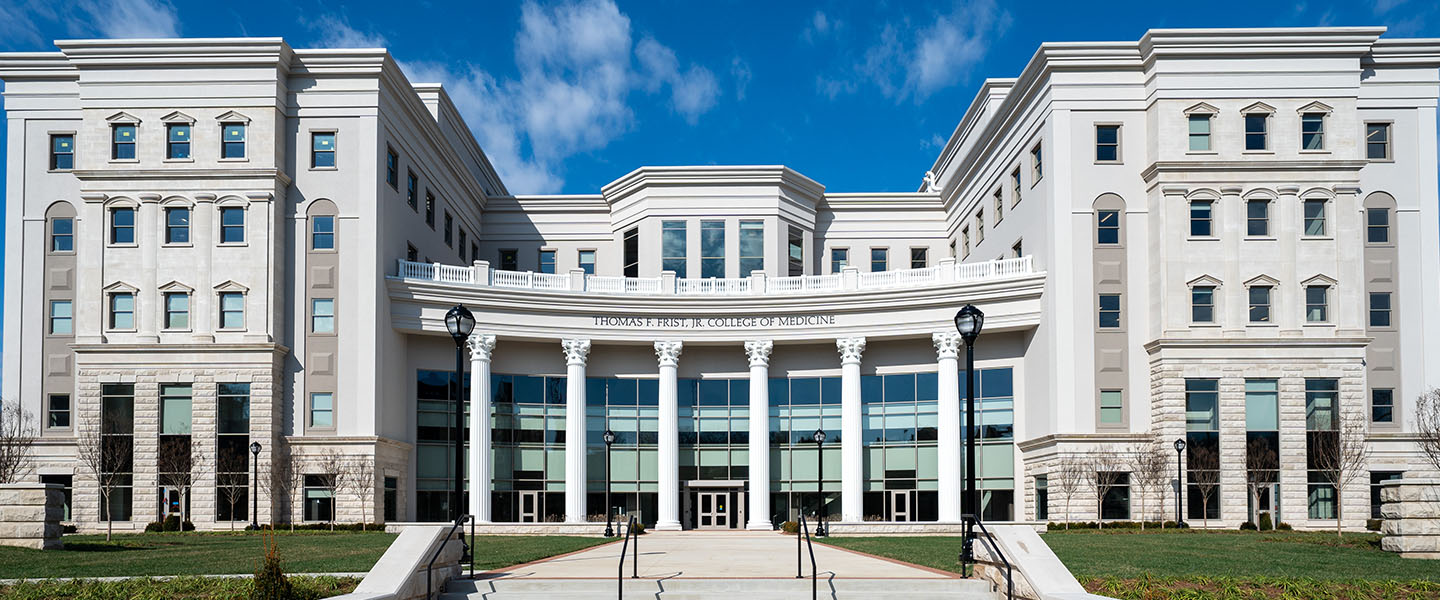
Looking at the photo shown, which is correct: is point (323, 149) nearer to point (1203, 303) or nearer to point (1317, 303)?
point (1203, 303)

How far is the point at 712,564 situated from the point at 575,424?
2830cm

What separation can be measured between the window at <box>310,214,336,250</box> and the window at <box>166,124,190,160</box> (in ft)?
18.6

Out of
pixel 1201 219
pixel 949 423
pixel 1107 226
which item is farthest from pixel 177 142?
pixel 1201 219

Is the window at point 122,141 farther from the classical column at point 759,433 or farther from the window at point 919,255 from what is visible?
the window at point 919,255

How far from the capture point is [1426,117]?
50.4 m

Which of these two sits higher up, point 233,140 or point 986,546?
point 233,140

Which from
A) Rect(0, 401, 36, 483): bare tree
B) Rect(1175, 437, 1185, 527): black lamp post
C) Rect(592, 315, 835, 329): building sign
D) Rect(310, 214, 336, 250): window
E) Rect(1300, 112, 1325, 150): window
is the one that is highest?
Rect(1300, 112, 1325, 150): window

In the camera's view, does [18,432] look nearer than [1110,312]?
No

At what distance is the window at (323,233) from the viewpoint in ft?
162

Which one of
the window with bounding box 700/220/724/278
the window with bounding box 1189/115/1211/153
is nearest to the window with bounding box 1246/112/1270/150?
the window with bounding box 1189/115/1211/153

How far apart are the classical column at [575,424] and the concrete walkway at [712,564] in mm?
19550

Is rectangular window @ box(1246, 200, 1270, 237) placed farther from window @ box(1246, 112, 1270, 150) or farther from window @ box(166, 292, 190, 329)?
window @ box(166, 292, 190, 329)

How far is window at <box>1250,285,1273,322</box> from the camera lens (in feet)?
156

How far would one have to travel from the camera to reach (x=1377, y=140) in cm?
5062
